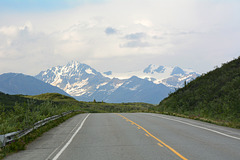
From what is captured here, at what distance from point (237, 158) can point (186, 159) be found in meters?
1.57

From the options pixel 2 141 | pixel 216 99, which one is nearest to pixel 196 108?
pixel 216 99

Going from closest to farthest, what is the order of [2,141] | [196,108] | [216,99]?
1. [2,141]
2. [216,99]
3. [196,108]

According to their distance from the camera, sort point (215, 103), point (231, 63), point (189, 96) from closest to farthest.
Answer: point (215, 103) → point (189, 96) → point (231, 63)

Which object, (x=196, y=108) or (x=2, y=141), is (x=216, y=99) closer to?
(x=196, y=108)

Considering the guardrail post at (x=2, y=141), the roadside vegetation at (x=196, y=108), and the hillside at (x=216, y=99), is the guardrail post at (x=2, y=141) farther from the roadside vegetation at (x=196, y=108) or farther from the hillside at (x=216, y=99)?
the hillside at (x=216, y=99)

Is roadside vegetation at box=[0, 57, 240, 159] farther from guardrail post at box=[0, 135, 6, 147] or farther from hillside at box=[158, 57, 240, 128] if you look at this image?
guardrail post at box=[0, 135, 6, 147]

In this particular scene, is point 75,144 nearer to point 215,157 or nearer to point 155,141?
point 155,141

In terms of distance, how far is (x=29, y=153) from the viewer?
945cm

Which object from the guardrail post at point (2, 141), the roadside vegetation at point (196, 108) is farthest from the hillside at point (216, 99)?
the guardrail post at point (2, 141)

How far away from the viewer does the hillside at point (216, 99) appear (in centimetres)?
2301

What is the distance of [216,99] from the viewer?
29.2 meters

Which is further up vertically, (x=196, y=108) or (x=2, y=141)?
(x=196, y=108)

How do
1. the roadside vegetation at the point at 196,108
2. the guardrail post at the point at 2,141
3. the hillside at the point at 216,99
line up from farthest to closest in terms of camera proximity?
the hillside at the point at 216,99 < the roadside vegetation at the point at 196,108 < the guardrail post at the point at 2,141

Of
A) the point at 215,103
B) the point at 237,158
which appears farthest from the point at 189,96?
the point at 237,158
